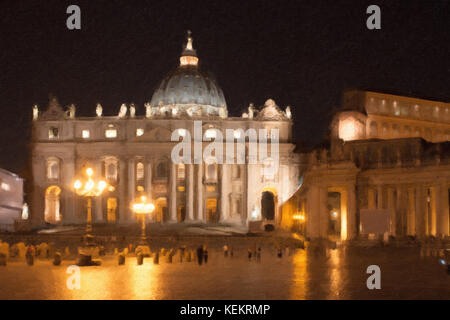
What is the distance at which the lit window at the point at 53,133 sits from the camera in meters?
97.2

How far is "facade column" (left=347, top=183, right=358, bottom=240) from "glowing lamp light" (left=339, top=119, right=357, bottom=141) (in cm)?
2708

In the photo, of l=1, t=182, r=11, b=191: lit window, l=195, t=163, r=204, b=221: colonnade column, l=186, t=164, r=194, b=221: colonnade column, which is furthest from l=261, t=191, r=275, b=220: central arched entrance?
l=1, t=182, r=11, b=191: lit window

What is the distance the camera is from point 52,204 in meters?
100

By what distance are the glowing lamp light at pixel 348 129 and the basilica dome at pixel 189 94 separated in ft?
68.7

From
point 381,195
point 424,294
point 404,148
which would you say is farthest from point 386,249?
point 424,294

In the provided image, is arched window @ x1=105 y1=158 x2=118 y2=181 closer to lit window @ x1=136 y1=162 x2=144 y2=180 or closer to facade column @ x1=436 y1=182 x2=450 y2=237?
lit window @ x1=136 y1=162 x2=144 y2=180

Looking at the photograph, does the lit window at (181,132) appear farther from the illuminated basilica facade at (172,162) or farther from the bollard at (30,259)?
the bollard at (30,259)

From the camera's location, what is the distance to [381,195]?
200 ft

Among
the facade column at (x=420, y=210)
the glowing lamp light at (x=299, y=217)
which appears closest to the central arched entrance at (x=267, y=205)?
the glowing lamp light at (x=299, y=217)

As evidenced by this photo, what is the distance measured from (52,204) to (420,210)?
2219 inches

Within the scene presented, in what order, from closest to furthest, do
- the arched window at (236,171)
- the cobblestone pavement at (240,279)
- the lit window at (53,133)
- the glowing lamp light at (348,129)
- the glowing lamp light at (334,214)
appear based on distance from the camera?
the cobblestone pavement at (240,279) < the glowing lamp light at (334,214) < the glowing lamp light at (348,129) < the arched window at (236,171) < the lit window at (53,133)
